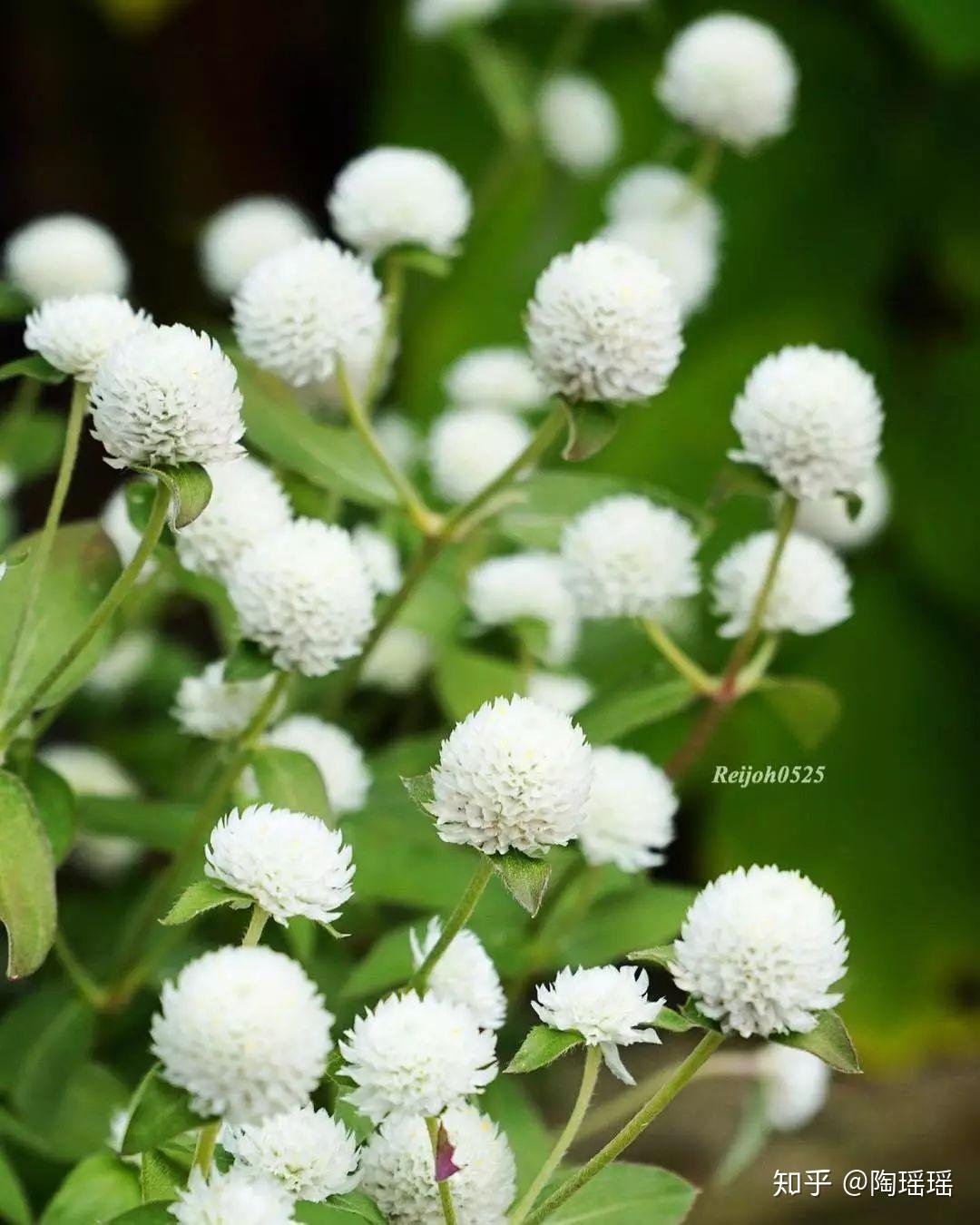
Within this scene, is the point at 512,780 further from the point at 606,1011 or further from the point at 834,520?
the point at 834,520

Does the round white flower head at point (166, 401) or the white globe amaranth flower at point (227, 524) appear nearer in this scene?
the round white flower head at point (166, 401)

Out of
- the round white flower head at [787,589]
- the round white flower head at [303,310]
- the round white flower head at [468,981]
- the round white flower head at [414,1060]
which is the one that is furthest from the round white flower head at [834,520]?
the round white flower head at [414,1060]

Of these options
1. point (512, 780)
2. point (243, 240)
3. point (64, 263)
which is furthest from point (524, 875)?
point (243, 240)

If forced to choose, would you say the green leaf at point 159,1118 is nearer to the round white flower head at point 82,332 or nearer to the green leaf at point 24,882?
the green leaf at point 24,882

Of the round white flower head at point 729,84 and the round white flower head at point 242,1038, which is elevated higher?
the round white flower head at point 729,84

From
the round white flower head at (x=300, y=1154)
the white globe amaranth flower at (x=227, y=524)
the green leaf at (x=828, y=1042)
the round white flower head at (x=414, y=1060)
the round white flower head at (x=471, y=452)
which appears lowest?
the round white flower head at (x=471, y=452)

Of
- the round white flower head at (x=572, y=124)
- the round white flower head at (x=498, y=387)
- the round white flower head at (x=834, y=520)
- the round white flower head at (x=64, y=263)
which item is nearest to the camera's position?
the round white flower head at (x=64, y=263)

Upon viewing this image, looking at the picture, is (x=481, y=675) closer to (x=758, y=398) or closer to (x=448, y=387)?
(x=758, y=398)
